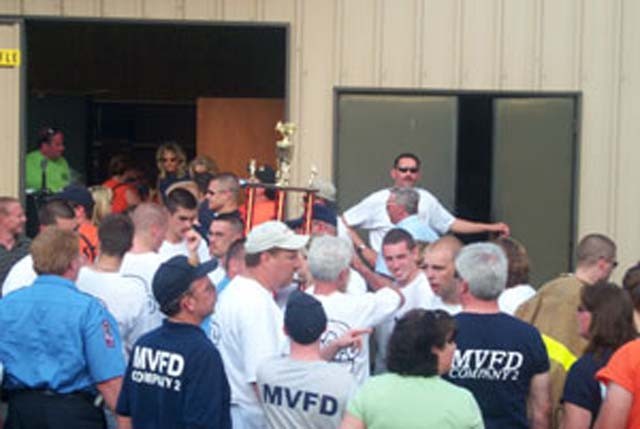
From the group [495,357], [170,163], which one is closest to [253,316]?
[495,357]

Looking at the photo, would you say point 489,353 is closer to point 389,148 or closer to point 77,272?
point 77,272

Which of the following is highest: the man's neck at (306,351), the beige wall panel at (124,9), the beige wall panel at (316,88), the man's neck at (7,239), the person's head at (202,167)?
the beige wall panel at (124,9)

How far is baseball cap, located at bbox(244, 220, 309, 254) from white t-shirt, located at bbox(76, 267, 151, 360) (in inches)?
33.0

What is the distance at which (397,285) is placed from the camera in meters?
8.12

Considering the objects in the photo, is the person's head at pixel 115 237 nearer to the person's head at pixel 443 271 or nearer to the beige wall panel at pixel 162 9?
the person's head at pixel 443 271

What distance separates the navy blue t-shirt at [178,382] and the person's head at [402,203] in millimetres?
3957

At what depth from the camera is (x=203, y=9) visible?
11570 millimetres

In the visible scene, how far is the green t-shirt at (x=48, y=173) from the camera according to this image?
13.1 metres

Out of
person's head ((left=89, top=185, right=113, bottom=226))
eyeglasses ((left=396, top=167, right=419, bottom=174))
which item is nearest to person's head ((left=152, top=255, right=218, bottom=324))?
person's head ((left=89, top=185, right=113, bottom=226))

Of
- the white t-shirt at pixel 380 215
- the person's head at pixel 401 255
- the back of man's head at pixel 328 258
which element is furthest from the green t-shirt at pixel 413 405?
the white t-shirt at pixel 380 215

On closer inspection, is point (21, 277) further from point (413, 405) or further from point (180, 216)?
point (413, 405)

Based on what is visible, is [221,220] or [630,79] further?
[630,79]

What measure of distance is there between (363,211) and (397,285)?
2930mm

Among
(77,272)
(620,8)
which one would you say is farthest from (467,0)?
(77,272)
